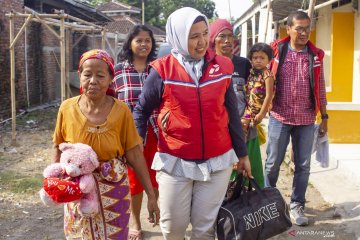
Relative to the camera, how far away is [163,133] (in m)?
2.78

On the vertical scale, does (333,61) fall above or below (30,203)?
above

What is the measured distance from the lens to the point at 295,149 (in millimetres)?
4172

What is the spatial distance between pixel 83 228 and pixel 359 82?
6.51 metres

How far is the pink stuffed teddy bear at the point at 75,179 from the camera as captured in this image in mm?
2270

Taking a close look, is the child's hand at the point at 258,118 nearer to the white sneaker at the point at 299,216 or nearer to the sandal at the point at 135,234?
the white sneaker at the point at 299,216

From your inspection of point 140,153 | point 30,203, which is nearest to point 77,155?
point 140,153

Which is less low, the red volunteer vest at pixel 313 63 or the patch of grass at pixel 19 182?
the red volunteer vest at pixel 313 63

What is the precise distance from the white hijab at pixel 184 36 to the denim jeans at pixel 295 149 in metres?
1.67

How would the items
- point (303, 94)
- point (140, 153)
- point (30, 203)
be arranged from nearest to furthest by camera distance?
point (140, 153), point (303, 94), point (30, 203)

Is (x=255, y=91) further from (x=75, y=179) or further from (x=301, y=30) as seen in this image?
(x=75, y=179)

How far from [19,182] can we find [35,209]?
41.6 inches

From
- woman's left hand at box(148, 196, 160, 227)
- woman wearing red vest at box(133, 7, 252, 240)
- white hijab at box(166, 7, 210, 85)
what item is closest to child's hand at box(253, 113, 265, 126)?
woman wearing red vest at box(133, 7, 252, 240)

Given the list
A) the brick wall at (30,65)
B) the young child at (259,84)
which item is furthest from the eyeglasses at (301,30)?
the brick wall at (30,65)

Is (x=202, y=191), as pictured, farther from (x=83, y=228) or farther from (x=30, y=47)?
(x=30, y=47)
